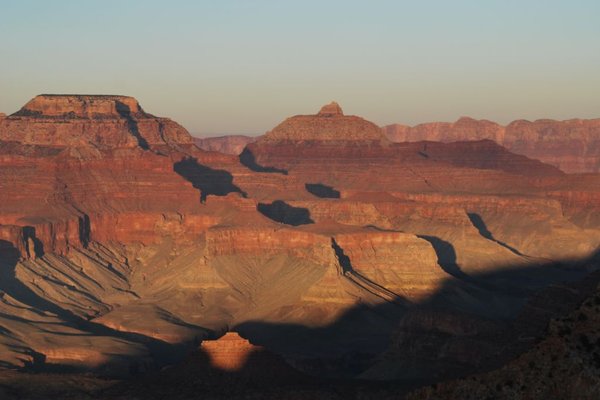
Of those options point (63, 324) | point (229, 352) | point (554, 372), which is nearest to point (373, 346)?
point (63, 324)

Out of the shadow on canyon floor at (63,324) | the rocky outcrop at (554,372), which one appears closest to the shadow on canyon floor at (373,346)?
the shadow on canyon floor at (63,324)

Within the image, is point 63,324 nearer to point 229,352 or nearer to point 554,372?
point 229,352

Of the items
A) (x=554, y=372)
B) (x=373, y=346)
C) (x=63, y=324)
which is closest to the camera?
(x=554, y=372)

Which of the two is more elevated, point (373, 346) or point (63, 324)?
point (373, 346)

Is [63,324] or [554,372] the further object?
[63,324]

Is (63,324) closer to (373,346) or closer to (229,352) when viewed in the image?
(373,346)

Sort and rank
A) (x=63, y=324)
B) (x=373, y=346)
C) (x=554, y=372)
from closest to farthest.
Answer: (x=554, y=372) < (x=373, y=346) < (x=63, y=324)

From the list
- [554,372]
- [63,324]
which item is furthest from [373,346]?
[554,372]

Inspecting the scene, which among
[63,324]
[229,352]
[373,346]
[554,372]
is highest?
[554,372]

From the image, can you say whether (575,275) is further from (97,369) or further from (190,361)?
(190,361)

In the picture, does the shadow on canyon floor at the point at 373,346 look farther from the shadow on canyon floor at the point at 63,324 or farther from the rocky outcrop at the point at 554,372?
the rocky outcrop at the point at 554,372
